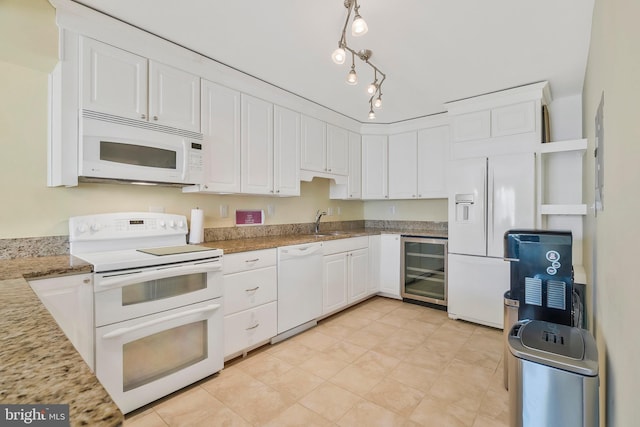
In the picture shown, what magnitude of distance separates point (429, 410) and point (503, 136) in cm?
260

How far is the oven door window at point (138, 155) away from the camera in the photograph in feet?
6.26

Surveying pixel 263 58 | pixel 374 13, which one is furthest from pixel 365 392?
pixel 263 58

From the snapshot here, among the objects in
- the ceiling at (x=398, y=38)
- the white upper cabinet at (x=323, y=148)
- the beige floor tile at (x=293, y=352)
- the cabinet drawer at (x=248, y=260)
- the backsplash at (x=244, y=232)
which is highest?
the ceiling at (x=398, y=38)

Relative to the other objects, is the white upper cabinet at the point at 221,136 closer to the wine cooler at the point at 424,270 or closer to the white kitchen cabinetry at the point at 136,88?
the white kitchen cabinetry at the point at 136,88

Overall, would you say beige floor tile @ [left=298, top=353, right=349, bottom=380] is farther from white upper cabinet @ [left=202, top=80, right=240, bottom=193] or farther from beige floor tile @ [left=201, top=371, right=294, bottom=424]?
white upper cabinet @ [left=202, top=80, right=240, bottom=193]

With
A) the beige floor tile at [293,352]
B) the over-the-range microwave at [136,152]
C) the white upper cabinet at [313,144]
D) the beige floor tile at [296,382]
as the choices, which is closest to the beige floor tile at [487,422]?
the beige floor tile at [296,382]

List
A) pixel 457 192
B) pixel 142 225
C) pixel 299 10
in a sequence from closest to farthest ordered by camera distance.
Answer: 1. pixel 299 10
2. pixel 142 225
3. pixel 457 192

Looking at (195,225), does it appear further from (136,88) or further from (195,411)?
(195,411)

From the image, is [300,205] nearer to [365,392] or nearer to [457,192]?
[457,192]

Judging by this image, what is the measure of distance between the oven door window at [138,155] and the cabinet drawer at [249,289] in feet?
3.20

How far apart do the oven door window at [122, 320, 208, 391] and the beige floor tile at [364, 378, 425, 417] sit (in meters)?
1.24

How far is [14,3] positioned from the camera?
5.21 ft

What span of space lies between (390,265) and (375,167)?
140cm

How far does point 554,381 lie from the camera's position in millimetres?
996
